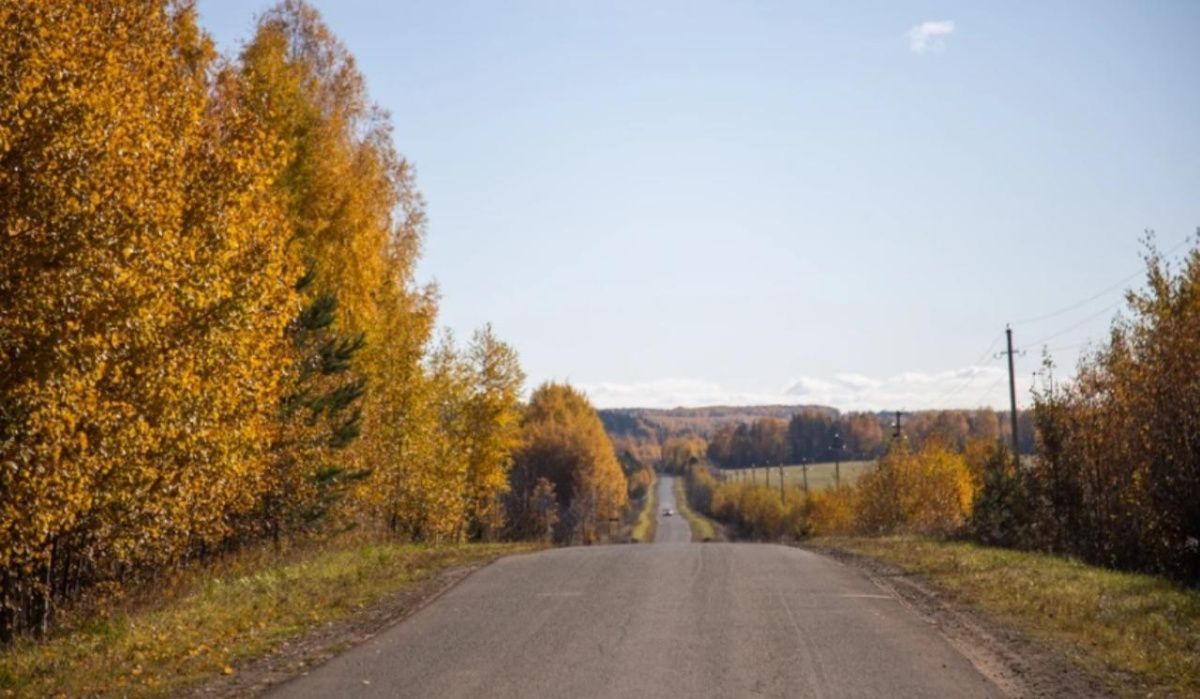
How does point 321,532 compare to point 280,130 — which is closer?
point 280,130

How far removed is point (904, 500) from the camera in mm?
62750

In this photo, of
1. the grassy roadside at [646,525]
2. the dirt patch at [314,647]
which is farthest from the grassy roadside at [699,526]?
the dirt patch at [314,647]

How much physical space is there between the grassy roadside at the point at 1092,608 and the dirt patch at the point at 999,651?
0.29 meters

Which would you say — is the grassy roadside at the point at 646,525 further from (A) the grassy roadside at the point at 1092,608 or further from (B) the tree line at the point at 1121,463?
(A) the grassy roadside at the point at 1092,608

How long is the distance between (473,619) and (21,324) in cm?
737

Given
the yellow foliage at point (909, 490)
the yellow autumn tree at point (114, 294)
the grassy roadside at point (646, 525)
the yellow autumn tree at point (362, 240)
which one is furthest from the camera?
the grassy roadside at point (646, 525)

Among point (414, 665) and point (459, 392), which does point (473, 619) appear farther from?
point (459, 392)

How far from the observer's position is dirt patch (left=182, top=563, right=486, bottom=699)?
11805 mm

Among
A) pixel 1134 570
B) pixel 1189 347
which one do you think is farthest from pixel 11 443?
pixel 1134 570

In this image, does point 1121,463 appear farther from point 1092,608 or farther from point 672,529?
point 672,529

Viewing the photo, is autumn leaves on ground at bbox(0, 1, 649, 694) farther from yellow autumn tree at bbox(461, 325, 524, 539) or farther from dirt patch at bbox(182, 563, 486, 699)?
yellow autumn tree at bbox(461, 325, 524, 539)

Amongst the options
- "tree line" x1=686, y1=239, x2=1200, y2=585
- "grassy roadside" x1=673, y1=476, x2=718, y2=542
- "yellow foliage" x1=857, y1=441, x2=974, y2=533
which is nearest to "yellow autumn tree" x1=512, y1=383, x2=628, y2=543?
"grassy roadside" x1=673, y1=476, x2=718, y2=542

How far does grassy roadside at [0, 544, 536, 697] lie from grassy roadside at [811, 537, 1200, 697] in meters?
9.93

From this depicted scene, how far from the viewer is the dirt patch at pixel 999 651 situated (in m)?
11.9
